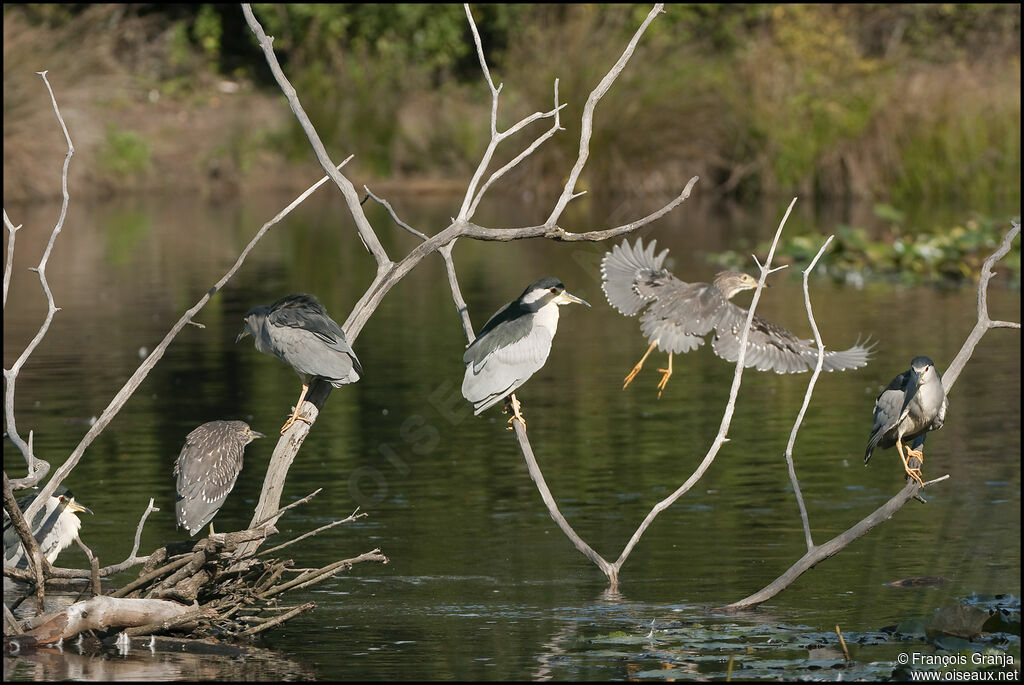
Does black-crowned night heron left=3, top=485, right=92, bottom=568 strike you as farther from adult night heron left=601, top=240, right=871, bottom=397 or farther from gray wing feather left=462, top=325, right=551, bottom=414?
adult night heron left=601, top=240, right=871, bottom=397

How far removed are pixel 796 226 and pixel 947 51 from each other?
543 inches

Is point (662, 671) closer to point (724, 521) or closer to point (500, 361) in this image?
point (500, 361)

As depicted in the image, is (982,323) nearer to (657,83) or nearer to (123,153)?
(657,83)

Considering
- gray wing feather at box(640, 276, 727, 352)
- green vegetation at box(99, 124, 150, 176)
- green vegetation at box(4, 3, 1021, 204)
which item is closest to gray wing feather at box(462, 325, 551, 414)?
gray wing feather at box(640, 276, 727, 352)

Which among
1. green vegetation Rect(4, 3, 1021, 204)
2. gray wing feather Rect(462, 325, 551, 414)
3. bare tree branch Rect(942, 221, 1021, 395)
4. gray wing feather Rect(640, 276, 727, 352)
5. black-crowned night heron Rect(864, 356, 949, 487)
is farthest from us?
green vegetation Rect(4, 3, 1021, 204)

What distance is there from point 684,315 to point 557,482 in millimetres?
1671

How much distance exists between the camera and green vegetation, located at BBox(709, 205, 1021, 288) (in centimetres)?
1705

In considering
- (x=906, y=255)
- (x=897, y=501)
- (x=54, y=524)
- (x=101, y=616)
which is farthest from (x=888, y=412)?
(x=906, y=255)

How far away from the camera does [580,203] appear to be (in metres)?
25.3

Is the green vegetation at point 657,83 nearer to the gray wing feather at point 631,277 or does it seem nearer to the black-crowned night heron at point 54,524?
the gray wing feather at point 631,277

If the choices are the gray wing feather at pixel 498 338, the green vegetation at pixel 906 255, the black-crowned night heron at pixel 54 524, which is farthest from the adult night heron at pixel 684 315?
the green vegetation at pixel 906 255

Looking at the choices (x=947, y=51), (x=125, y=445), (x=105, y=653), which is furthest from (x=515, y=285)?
(x=947, y=51)

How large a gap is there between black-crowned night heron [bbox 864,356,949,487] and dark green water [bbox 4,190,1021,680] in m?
0.65

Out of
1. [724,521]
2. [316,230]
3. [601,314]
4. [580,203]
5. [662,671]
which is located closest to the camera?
[662,671]
